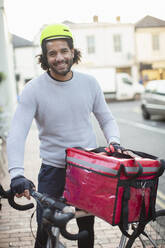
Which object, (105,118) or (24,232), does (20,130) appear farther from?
(24,232)

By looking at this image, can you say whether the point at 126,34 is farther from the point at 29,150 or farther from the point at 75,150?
the point at 75,150

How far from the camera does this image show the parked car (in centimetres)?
1340

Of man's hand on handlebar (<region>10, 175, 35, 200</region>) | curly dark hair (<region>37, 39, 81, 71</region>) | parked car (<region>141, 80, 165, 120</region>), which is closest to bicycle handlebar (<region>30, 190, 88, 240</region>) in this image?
man's hand on handlebar (<region>10, 175, 35, 200</region>)

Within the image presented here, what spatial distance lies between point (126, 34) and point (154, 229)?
1354 inches

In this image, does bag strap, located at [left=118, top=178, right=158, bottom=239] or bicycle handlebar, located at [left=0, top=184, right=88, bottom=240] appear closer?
bicycle handlebar, located at [left=0, top=184, right=88, bottom=240]

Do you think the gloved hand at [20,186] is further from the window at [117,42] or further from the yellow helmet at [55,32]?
the window at [117,42]

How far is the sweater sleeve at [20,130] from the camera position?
2.13 metres

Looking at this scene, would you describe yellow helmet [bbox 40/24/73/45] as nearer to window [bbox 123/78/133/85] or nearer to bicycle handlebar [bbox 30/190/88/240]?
bicycle handlebar [bbox 30/190/88/240]

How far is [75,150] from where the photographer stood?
6.73ft

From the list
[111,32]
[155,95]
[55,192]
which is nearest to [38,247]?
Answer: [55,192]

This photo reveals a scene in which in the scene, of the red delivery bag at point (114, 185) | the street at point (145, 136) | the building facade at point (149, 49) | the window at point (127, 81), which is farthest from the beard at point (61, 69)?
the building facade at point (149, 49)

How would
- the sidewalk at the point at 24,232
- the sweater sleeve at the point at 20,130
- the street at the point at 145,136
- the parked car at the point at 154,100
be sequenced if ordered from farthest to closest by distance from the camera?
1. the parked car at the point at 154,100
2. the street at the point at 145,136
3. the sidewalk at the point at 24,232
4. the sweater sleeve at the point at 20,130

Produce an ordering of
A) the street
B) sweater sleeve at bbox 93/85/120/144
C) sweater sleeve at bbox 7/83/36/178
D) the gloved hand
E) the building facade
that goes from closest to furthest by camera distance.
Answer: the gloved hand → sweater sleeve at bbox 7/83/36/178 → sweater sleeve at bbox 93/85/120/144 → the street → the building facade

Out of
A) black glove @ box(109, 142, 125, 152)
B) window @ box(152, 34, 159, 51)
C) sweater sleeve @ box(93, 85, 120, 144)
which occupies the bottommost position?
window @ box(152, 34, 159, 51)
